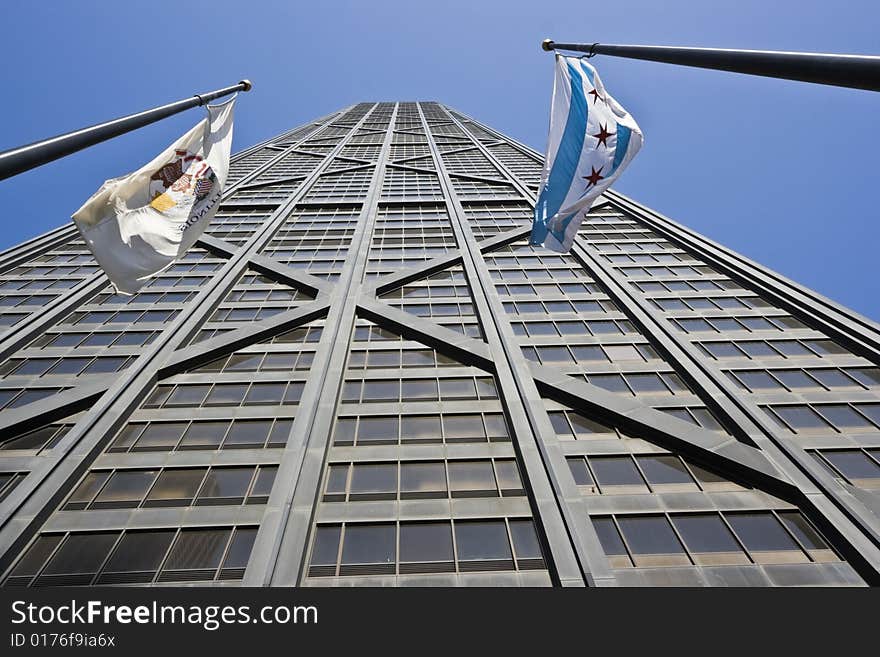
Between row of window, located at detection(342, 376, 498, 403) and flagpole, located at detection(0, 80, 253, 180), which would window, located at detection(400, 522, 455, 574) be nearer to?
row of window, located at detection(342, 376, 498, 403)

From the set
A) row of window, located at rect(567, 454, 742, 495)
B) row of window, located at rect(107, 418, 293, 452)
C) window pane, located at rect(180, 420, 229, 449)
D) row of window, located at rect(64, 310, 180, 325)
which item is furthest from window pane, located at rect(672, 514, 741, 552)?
row of window, located at rect(64, 310, 180, 325)

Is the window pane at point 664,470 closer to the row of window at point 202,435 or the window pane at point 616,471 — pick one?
the window pane at point 616,471

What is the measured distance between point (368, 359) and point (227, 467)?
27.3 ft

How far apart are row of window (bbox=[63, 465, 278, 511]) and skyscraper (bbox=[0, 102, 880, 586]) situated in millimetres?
70

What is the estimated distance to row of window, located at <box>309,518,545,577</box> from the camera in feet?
45.9

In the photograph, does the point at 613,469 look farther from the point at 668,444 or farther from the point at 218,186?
the point at 218,186

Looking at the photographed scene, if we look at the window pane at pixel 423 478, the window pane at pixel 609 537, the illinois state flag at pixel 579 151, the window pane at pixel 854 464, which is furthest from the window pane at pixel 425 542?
the window pane at pixel 854 464

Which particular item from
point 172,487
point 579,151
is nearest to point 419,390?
point 172,487

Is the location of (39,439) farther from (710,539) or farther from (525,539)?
(710,539)

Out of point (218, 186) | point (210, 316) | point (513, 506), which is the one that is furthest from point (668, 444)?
point (210, 316)

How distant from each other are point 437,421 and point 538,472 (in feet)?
15.2

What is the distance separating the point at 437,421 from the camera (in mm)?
19641

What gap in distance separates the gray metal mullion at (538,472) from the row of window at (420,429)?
89 centimetres

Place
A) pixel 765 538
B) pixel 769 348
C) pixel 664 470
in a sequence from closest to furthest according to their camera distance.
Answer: pixel 765 538 < pixel 664 470 < pixel 769 348
